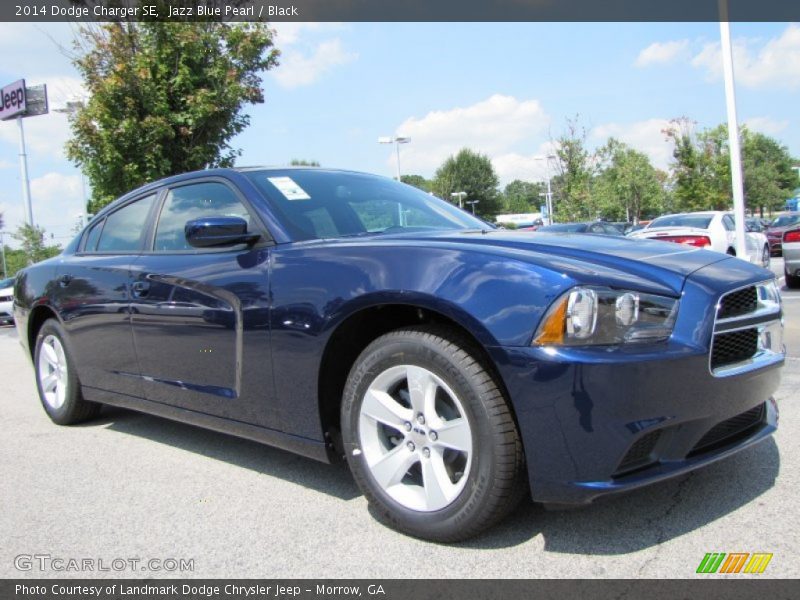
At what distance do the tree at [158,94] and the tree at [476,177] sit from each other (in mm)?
65402

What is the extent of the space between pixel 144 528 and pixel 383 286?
1.46 m

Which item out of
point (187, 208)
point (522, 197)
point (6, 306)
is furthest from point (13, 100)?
point (522, 197)

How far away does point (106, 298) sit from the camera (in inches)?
156

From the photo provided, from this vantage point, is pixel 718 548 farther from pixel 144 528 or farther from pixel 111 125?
pixel 111 125

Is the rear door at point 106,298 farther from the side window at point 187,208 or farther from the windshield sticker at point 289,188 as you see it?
the windshield sticker at point 289,188

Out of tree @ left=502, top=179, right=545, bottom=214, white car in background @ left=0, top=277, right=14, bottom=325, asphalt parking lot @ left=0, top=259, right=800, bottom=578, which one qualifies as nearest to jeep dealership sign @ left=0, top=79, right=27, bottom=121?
white car in background @ left=0, top=277, right=14, bottom=325

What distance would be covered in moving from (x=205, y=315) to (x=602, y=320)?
1.89 metres

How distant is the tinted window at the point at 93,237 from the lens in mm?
4566

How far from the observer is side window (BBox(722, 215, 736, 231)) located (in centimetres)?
1321

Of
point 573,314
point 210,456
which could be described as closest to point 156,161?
point 210,456

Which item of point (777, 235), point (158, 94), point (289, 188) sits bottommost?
point (777, 235)

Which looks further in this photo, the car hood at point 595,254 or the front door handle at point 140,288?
the front door handle at point 140,288

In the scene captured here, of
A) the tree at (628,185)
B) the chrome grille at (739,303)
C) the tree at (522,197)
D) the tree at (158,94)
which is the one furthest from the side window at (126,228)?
the tree at (522,197)

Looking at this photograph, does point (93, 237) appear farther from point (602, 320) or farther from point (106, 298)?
point (602, 320)
